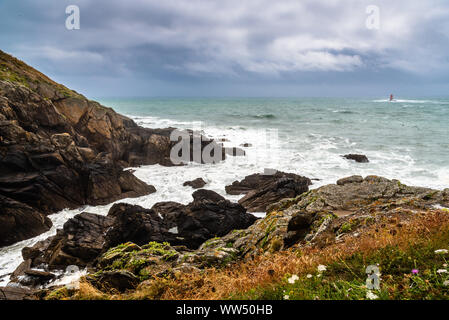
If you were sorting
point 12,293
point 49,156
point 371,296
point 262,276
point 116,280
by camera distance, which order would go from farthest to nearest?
point 49,156
point 12,293
point 116,280
point 262,276
point 371,296

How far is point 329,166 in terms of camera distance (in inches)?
976

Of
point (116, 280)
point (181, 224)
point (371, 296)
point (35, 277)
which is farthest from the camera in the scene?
point (181, 224)

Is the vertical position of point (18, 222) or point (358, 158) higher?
point (358, 158)

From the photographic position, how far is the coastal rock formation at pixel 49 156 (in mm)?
14211

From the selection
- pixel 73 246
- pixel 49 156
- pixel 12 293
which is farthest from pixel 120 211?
pixel 49 156

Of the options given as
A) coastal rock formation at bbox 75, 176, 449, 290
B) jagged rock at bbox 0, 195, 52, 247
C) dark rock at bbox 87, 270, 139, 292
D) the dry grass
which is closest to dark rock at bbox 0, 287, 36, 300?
coastal rock formation at bbox 75, 176, 449, 290

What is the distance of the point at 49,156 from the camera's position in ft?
53.8

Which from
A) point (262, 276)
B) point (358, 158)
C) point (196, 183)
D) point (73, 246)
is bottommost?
point (73, 246)

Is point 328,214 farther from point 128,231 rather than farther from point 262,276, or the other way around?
point 128,231

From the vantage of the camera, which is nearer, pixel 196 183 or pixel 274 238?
pixel 274 238

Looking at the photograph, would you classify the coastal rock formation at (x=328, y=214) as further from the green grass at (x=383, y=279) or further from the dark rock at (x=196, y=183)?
the dark rock at (x=196, y=183)

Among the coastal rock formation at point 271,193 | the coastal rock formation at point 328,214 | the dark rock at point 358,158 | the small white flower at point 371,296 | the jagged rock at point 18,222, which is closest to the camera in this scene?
the small white flower at point 371,296

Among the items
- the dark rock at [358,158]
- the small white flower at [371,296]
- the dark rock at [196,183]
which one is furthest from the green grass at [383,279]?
the dark rock at [358,158]

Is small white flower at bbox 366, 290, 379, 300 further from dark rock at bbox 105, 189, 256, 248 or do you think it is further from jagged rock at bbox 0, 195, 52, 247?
jagged rock at bbox 0, 195, 52, 247
